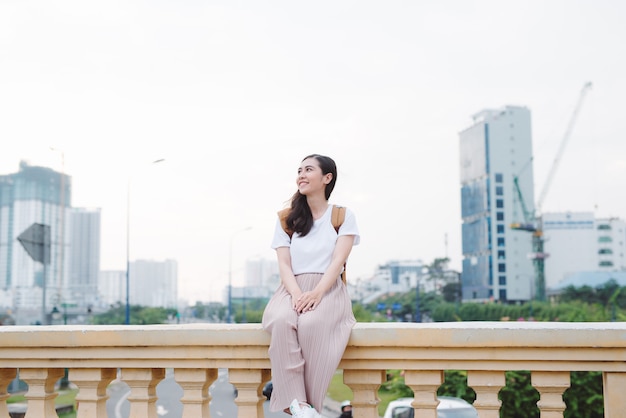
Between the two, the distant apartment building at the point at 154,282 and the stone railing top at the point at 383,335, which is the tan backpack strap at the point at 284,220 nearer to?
the stone railing top at the point at 383,335

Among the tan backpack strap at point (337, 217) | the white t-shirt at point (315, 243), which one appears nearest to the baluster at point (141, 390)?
the white t-shirt at point (315, 243)

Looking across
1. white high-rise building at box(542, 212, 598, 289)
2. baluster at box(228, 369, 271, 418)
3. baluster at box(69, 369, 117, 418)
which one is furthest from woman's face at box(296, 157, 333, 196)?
white high-rise building at box(542, 212, 598, 289)

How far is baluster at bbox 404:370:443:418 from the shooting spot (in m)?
3.07

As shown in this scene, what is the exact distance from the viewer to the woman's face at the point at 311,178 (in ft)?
11.7

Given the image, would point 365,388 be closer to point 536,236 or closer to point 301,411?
point 301,411

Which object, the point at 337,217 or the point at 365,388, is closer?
the point at 365,388

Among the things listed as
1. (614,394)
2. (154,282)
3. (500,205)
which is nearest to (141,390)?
(614,394)

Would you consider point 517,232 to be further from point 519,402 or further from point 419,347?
point 419,347

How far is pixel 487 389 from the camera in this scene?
10.0 ft

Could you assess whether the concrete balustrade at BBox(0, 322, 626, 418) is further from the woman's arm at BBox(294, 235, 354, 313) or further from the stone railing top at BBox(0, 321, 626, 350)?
the woman's arm at BBox(294, 235, 354, 313)

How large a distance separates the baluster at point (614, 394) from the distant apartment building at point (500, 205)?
4451 inches

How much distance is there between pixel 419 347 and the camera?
3051 millimetres

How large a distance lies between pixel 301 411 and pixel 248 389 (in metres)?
0.32

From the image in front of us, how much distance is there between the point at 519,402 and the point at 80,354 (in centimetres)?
1451
